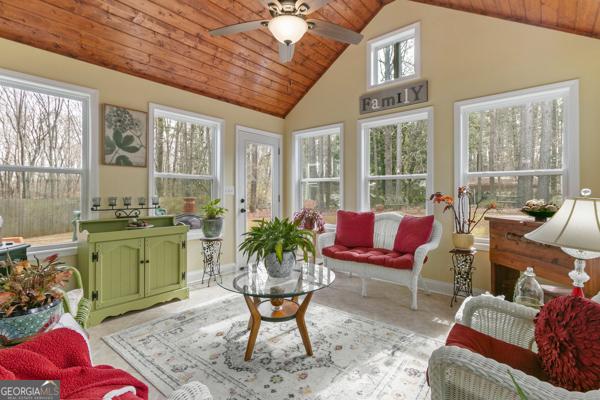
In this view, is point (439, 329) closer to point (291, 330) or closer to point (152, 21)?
point (291, 330)

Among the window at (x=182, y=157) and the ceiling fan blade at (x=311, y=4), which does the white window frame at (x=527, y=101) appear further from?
the window at (x=182, y=157)

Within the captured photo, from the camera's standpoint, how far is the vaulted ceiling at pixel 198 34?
260 centimetres

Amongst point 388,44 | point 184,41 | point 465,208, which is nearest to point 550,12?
point 388,44

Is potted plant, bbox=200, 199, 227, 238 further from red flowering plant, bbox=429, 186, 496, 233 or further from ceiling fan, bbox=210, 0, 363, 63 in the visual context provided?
red flowering plant, bbox=429, 186, 496, 233

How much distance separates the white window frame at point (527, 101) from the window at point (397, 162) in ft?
1.04

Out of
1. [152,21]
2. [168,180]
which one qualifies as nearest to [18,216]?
[168,180]

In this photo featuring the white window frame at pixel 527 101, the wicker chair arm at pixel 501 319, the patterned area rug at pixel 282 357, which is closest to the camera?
the wicker chair arm at pixel 501 319

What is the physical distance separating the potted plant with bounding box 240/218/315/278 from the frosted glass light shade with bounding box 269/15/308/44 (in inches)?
54.9

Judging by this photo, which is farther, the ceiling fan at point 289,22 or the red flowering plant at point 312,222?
the red flowering plant at point 312,222

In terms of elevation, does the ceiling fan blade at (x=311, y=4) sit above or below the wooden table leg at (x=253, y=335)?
above

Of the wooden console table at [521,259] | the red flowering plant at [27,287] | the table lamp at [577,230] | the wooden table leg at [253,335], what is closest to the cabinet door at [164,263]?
the wooden table leg at [253,335]

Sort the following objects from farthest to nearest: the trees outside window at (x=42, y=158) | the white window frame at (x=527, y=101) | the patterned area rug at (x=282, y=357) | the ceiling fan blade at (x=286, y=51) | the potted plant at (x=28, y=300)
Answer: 1. the white window frame at (x=527, y=101)
2. the trees outside window at (x=42, y=158)
3. the ceiling fan blade at (x=286, y=51)
4. the patterned area rug at (x=282, y=357)
5. the potted plant at (x=28, y=300)

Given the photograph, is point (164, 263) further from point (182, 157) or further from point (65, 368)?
point (65, 368)

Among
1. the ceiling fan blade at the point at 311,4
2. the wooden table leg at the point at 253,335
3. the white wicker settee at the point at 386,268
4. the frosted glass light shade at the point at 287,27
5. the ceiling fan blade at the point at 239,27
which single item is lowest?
the wooden table leg at the point at 253,335
